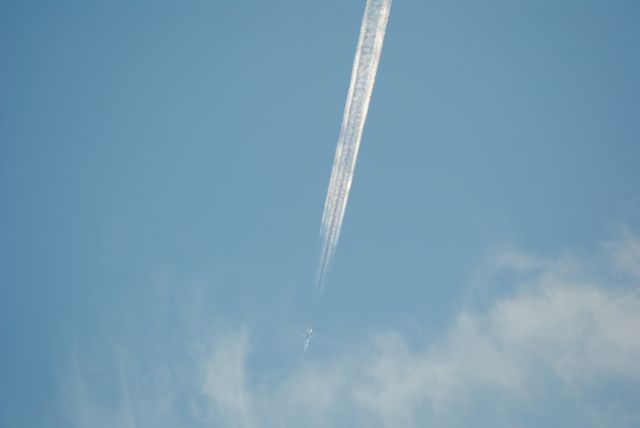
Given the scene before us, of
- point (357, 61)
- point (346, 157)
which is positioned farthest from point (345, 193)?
point (357, 61)

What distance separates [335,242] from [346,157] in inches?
292

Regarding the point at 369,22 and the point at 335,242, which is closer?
the point at 369,22

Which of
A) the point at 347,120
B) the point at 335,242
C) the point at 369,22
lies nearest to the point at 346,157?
the point at 347,120

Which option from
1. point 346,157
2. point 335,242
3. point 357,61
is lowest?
point 335,242

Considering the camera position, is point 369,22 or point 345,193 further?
point 345,193

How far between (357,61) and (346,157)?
775 centimetres

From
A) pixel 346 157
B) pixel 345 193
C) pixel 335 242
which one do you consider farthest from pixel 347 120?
pixel 335 242

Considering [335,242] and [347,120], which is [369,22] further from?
[335,242]

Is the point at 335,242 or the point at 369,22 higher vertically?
the point at 369,22

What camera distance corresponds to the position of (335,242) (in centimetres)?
5419

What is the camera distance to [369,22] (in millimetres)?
50250

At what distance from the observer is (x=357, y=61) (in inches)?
1975

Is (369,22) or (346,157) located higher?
(369,22)

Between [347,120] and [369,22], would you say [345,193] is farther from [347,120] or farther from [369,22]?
[369,22]
